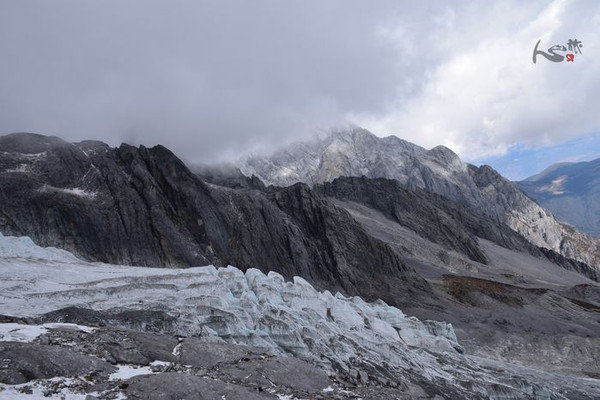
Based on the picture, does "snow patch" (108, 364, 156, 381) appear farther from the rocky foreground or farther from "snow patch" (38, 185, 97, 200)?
"snow patch" (38, 185, 97, 200)

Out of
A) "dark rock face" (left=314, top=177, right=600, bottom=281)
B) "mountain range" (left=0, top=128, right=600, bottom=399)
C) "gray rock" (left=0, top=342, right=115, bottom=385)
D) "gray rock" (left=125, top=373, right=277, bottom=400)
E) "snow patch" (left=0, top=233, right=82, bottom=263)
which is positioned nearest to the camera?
"gray rock" (left=0, top=342, right=115, bottom=385)

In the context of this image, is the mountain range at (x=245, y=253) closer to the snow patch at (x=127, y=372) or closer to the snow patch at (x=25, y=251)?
the snow patch at (x=25, y=251)

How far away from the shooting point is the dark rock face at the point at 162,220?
69812mm

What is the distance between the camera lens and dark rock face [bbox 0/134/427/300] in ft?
229

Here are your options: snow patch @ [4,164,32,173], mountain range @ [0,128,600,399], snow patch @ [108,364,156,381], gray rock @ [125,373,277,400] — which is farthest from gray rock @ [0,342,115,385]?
snow patch @ [4,164,32,173]

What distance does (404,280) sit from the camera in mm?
99375

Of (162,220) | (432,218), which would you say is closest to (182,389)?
(162,220)

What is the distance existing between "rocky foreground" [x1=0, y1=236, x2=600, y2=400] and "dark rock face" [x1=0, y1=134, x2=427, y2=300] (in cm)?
1879

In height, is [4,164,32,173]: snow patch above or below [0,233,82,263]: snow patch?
above

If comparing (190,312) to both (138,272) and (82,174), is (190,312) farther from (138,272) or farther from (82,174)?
(82,174)

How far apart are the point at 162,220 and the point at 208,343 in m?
58.4

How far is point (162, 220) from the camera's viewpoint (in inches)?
3120

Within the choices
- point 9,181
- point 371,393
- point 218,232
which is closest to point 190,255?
point 218,232

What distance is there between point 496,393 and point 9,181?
221ft
